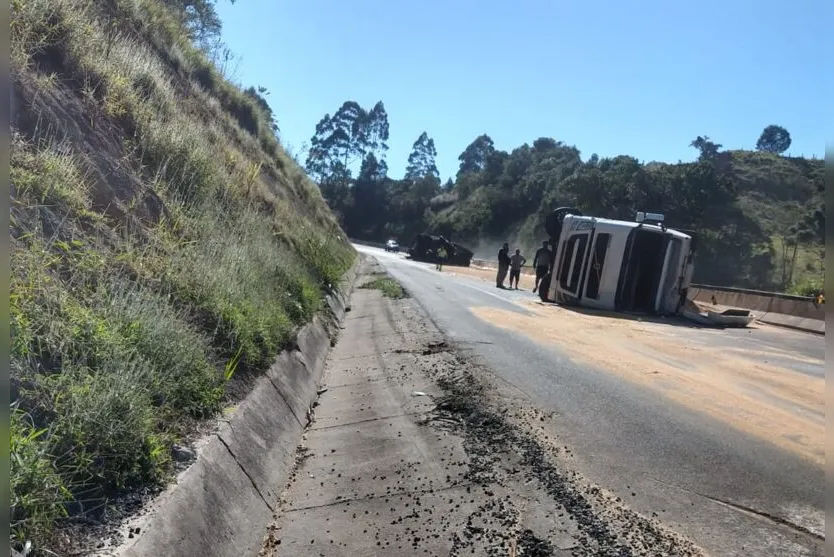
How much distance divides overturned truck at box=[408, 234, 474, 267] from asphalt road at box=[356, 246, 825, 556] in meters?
42.1

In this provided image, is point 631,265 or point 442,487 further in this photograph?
point 631,265

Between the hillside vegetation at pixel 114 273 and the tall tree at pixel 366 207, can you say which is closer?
the hillside vegetation at pixel 114 273

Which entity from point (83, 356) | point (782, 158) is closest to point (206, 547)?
point (83, 356)

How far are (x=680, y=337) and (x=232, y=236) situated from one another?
890 centimetres

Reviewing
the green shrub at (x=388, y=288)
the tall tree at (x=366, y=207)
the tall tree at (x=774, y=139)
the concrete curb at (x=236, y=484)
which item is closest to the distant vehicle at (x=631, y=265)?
the green shrub at (x=388, y=288)

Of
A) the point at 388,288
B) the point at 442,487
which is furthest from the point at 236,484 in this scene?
the point at 388,288

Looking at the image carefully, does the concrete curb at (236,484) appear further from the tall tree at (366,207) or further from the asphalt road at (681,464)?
the tall tree at (366,207)

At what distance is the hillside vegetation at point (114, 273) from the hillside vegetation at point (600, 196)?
3.46 metres

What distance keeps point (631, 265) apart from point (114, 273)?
14297 mm

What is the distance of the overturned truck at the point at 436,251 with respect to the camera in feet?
169

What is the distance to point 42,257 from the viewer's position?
175 inches

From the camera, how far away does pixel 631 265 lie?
1716 cm

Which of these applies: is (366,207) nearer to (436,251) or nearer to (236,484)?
(436,251)

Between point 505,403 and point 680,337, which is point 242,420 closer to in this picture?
point 505,403
